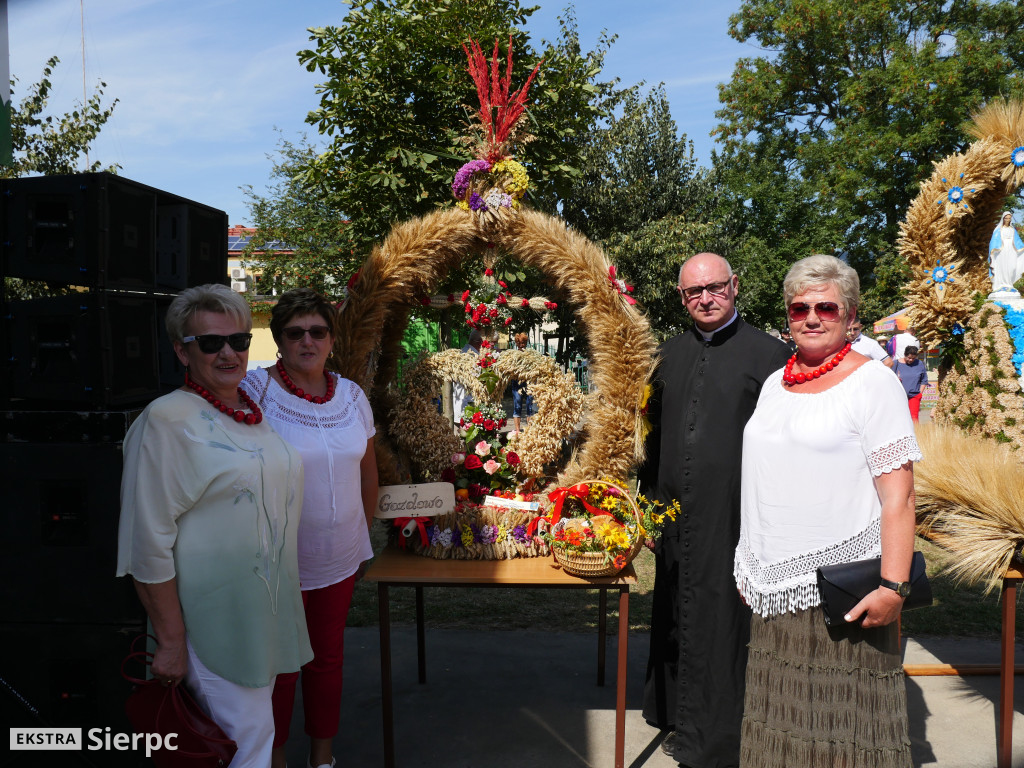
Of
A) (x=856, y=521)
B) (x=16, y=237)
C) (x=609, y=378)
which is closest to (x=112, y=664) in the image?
(x=16, y=237)

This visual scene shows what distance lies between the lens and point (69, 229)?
2686 mm

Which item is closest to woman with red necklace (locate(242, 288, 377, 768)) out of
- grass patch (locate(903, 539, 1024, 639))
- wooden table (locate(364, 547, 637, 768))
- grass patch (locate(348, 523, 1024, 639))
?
wooden table (locate(364, 547, 637, 768))

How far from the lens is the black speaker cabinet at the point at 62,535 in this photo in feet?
8.58

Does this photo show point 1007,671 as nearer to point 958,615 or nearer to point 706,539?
point 706,539

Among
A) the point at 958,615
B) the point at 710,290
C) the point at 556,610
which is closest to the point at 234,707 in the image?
the point at 710,290

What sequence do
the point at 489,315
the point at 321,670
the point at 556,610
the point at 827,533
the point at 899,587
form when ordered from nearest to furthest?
the point at 899,587
the point at 827,533
the point at 321,670
the point at 489,315
the point at 556,610

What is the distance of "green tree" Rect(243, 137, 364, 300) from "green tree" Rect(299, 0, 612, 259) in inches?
110

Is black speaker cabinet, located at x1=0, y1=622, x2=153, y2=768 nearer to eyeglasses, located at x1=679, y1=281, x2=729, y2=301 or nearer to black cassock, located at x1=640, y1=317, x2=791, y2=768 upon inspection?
black cassock, located at x1=640, y1=317, x2=791, y2=768

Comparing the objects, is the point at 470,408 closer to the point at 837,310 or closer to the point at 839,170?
the point at 837,310

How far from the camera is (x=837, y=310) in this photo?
2250 mm

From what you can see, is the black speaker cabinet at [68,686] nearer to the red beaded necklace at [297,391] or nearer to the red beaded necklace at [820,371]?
the red beaded necklace at [297,391]

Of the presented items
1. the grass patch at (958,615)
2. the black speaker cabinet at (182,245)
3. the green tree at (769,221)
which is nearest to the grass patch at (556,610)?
the grass patch at (958,615)

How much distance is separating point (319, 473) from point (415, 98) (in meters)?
5.96

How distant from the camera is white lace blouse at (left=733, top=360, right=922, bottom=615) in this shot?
2107 mm
